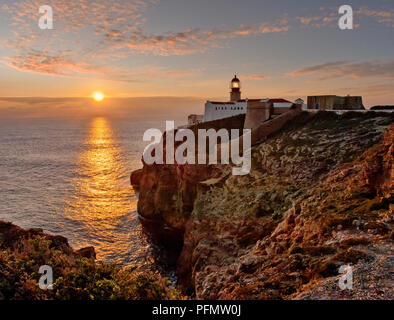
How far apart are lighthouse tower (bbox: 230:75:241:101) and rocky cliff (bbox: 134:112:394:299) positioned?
2086 cm

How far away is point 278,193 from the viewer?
64.5ft

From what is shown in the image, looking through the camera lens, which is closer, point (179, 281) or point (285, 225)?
point (285, 225)

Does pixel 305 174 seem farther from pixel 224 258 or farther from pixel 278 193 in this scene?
pixel 224 258

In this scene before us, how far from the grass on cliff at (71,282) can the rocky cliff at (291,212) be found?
305 centimetres

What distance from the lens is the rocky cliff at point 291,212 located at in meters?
8.65

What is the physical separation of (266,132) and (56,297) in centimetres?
2691

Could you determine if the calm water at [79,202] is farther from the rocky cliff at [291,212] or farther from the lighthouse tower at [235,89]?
the lighthouse tower at [235,89]

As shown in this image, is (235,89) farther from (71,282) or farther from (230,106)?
(71,282)

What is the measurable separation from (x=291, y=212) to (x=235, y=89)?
39322 mm

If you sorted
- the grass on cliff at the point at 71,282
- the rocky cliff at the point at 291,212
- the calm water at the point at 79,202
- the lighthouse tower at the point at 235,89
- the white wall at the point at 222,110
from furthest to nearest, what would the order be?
the lighthouse tower at the point at 235,89, the white wall at the point at 222,110, the calm water at the point at 79,202, the rocky cliff at the point at 291,212, the grass on cliff at the point at 71,282

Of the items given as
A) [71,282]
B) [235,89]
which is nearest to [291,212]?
[71,282]

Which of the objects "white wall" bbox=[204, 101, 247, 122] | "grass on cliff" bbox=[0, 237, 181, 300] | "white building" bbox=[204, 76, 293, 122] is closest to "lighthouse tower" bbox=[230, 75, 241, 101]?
"white building" bbox=[204, 76, 293, 122]

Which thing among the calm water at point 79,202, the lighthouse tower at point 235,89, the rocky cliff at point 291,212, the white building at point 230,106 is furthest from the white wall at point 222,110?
the calm water at point 79,202
